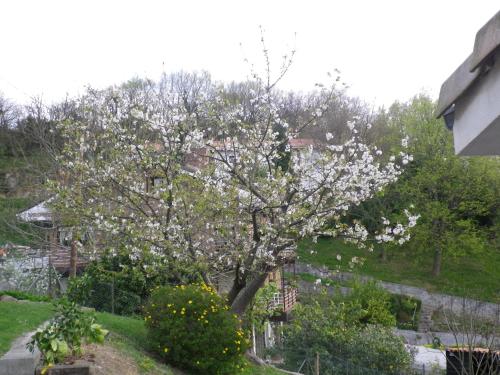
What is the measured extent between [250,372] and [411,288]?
2216cm

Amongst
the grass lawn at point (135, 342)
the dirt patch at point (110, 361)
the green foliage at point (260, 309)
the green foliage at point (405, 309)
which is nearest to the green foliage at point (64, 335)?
the dirt patch at point (110, 361)

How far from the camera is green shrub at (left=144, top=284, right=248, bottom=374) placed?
357 inches

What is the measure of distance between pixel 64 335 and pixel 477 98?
18.2 feet

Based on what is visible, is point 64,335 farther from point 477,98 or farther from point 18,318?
point 477,98

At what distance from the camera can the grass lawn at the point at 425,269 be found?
3172cm

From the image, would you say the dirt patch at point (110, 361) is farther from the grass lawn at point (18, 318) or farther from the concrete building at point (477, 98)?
the concrete building at point (477, 98)

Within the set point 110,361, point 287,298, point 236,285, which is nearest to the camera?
point 110,361

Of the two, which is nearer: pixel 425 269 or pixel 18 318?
pixel 18 318

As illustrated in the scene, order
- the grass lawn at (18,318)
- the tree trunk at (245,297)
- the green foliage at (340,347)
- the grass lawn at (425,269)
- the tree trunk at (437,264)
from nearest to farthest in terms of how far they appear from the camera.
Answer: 1. the grass lawn at (18,318)
2. the tree trunk at (245,297)
3. the green foliage at (340,347)
4. the grass lawn at (425,269)
5. the tree trunk at (437,264)

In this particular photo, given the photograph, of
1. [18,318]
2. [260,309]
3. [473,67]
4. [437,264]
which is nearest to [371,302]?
[260,309]

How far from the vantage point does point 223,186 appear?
10922 mm

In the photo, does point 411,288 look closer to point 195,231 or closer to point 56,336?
point 195,231

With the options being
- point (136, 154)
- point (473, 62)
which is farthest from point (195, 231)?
point (473, 62)

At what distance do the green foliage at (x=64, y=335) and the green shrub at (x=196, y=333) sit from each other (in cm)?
Answer: 203
